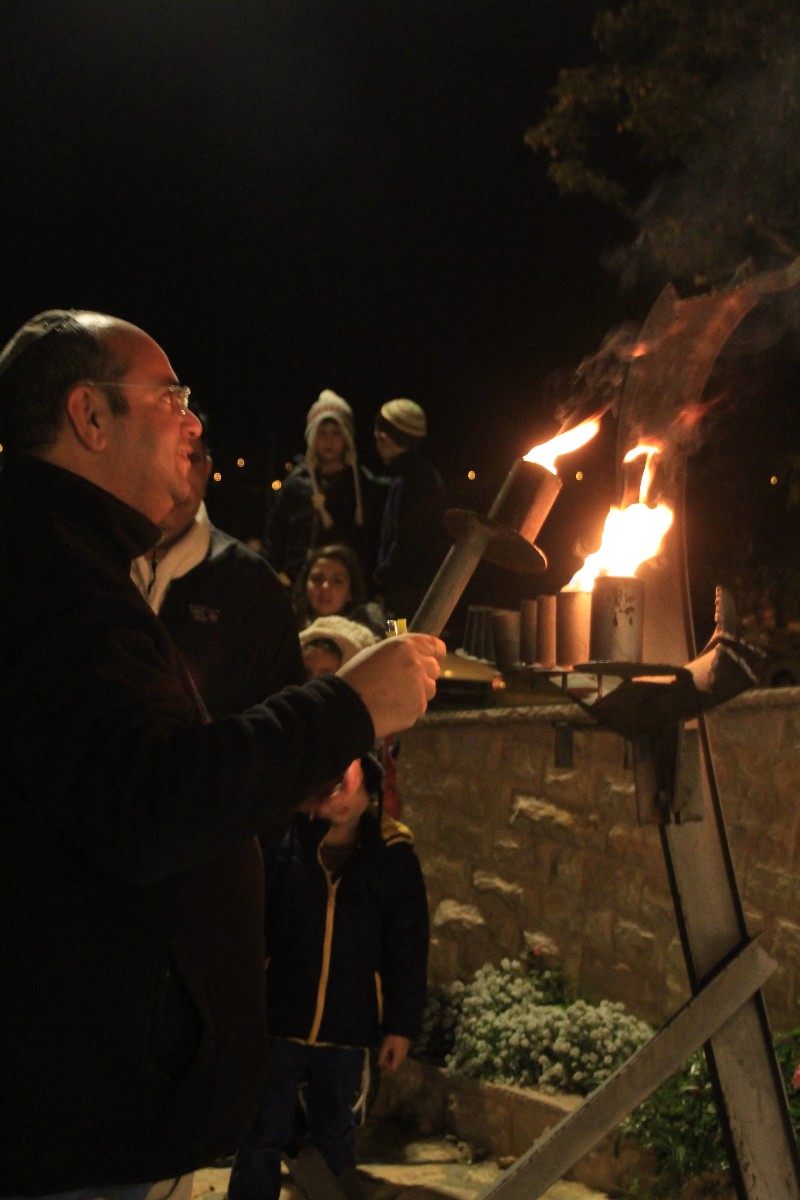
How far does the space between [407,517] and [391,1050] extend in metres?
3.35

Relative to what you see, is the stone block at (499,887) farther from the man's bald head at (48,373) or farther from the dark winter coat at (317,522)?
the man's bald head at (48,373)

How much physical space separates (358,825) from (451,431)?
13432mm

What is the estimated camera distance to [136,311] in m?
18.1

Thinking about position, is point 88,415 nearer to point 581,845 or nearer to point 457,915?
point 581,845

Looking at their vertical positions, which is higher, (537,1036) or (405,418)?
(405,418)

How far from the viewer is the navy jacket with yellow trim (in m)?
4.02

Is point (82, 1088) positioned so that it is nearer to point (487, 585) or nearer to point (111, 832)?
point (111, 832)

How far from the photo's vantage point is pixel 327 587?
19.2 ft

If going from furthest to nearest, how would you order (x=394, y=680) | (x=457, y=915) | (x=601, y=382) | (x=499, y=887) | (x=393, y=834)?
(x=457, y=915), (x=499, y=887), (x=393, y=834), (x=601, y=382), (x=394, y=680)

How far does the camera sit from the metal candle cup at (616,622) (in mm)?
2086

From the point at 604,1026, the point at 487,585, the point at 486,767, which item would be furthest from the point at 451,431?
the point at 604,1026

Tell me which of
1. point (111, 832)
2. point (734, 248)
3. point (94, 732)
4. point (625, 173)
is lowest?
point (111, 832)

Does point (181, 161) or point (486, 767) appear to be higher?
point (181, 161)

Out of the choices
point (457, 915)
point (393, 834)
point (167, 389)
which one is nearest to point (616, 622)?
point (167, 389)
